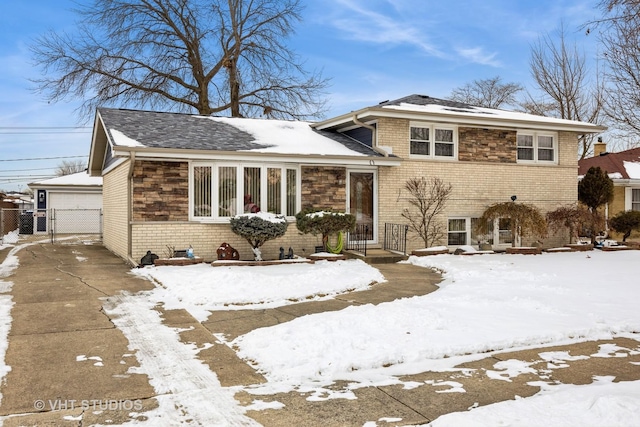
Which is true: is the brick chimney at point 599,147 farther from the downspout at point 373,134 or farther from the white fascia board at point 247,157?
the white fascia board at point 247,157

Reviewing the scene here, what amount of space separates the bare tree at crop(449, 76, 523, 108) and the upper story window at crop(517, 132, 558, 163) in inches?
901

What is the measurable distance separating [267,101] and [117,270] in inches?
787

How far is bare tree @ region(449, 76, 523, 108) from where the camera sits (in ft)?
129

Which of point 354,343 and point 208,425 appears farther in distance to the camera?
point 354,343

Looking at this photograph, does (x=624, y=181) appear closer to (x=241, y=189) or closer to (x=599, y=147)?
(x=599, y=147)

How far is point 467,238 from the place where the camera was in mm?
16359

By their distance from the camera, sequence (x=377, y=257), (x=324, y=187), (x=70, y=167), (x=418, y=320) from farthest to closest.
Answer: (x=70, y=167) → (x=324, y=187) → (x=377, y=257) → (x=418, y=320)

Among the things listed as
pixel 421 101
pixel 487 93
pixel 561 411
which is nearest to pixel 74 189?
pixel 421 101

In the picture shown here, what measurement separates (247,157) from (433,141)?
6069mm

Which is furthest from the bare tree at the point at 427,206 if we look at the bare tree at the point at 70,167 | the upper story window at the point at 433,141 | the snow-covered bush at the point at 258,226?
the bare tree at the point at 70,167

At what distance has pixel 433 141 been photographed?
15883 mm

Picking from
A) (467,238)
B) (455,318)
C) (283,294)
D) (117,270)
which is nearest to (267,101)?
(467,238)

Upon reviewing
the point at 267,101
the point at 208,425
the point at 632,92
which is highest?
the point at 267,101

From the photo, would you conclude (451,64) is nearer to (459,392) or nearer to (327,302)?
(327,302)
